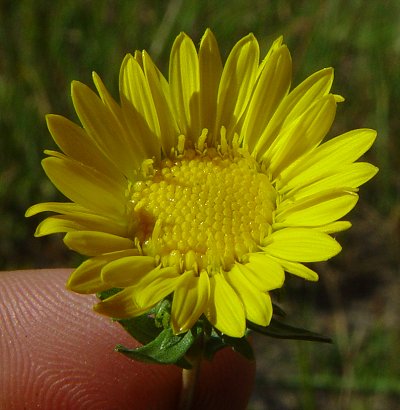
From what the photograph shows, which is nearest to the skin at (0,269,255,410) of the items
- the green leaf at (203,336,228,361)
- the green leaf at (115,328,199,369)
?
the green leaf at (203,336,228,361)

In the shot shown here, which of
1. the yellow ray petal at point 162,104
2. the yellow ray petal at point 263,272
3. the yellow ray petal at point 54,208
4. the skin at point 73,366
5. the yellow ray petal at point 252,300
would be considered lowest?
the skin at point 73,366

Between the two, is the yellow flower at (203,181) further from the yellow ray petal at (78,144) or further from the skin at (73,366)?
the skin at (73,366)

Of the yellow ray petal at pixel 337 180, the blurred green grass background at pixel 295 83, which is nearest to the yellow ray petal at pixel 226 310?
the yellow ray petal at pixel 337 180

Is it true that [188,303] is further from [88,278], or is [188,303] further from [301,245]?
[301,245]

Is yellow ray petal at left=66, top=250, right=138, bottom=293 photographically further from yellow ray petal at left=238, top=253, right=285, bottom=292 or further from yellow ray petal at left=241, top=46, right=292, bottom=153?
yellow ray petal at left=241, top=46, right=292, bottom=153

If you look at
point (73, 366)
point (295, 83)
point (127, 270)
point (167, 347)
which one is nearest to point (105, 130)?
point (127, 270)

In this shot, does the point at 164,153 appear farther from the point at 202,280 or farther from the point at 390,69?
the point at 390,69
